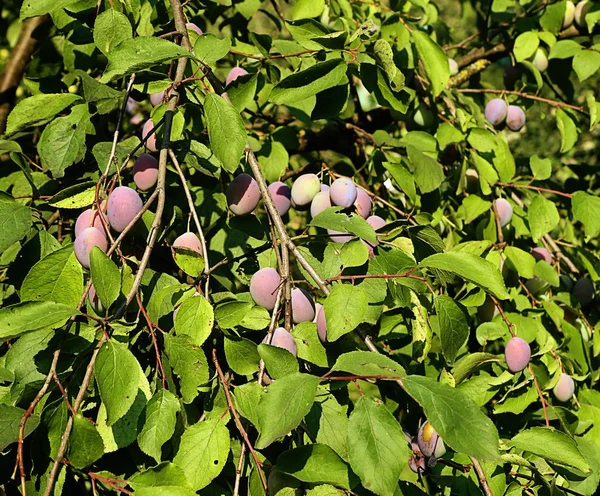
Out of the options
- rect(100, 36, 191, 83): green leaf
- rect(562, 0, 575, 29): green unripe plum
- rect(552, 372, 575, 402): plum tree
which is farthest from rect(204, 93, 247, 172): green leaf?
rect(562, 0, 575, 29): green unripe plum

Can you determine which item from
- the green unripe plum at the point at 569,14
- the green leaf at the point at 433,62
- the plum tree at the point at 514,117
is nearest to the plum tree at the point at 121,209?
the green leaf at the point at 433,62

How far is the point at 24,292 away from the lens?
687 millimetres

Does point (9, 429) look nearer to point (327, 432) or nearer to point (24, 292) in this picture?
point (24, 292)

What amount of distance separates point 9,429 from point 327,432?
312mm

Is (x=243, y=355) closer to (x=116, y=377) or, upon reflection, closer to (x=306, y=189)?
(x=116, y=377)

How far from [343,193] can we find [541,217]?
439mm

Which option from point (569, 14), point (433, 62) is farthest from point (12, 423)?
point (569, 14)

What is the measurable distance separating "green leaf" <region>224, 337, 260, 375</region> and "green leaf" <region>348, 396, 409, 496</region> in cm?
13

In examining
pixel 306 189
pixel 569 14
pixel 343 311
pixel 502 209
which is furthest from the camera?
pixel 569 14

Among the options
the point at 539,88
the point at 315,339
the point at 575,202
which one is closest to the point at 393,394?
the point at 315,339

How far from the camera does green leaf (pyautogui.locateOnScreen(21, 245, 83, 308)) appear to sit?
0.69 meters

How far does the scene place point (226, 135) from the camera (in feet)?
2.38

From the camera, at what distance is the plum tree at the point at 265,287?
78 centimetres

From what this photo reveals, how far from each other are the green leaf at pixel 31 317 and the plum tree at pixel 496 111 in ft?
3.50
